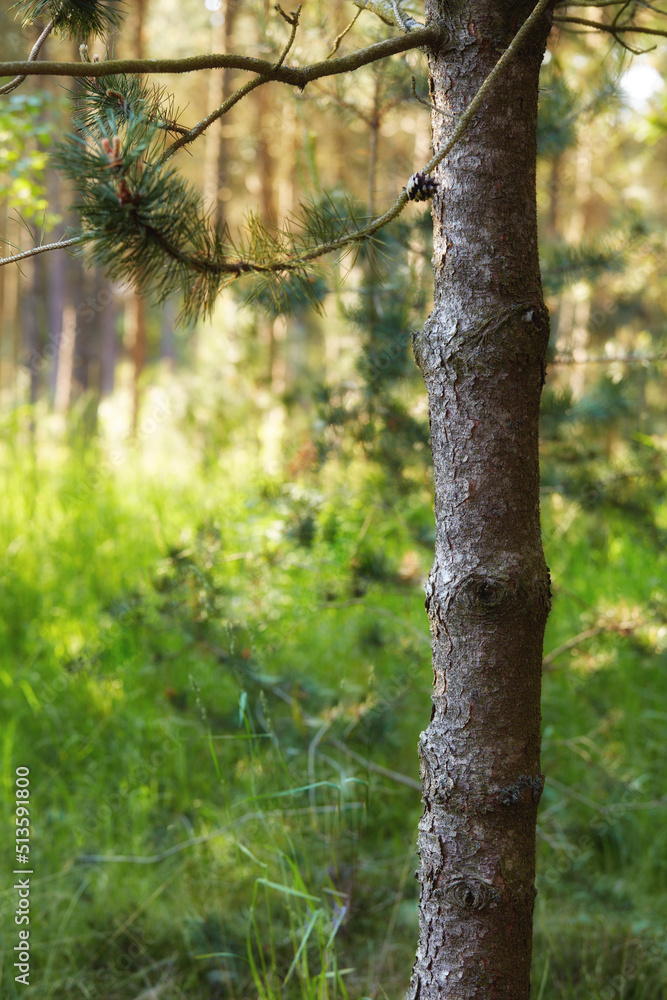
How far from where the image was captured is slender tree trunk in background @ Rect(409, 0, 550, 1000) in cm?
116

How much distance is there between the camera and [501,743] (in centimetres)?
117

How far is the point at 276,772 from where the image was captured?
83.3 inches

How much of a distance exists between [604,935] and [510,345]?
1.81 m

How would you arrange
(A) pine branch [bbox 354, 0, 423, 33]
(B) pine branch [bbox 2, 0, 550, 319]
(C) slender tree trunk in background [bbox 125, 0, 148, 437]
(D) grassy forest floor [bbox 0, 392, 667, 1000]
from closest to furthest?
1. (B) pine branch [bbox 2, 0, 550, 319]
2. (A) pine branch [bbox 354, 0, 423, 33]
3. (D) grassy forest floor [bbox 0, 392, 667, 1000]
4. (C) slender tree trunk in background [bbox 125, 0, 148, 437]

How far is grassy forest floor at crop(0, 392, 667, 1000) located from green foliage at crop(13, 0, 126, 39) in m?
1.30

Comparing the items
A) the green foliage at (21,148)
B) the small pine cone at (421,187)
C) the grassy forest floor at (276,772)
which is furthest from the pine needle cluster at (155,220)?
the green foliage at (21,148)

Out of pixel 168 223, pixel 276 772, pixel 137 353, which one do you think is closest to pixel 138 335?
pixel 137 353

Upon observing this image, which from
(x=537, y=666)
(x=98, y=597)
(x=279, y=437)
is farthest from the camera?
(x=279, y=437)

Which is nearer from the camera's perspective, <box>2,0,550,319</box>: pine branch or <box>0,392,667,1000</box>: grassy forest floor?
<box>2,0,550,319</box>: pine branch

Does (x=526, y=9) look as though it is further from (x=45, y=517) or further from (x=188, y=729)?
(x=45, y=517)

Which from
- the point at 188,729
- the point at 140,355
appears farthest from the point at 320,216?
the point at 140,355

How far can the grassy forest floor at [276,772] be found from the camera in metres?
1.93

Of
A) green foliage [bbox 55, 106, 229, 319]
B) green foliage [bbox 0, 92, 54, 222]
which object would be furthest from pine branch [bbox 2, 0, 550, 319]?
green foliage [bbox 0, 92, 54, 222]

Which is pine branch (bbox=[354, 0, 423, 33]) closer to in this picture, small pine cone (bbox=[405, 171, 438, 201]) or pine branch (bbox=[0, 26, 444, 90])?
pine branch (bbox=[0, 26, 444, 90])
